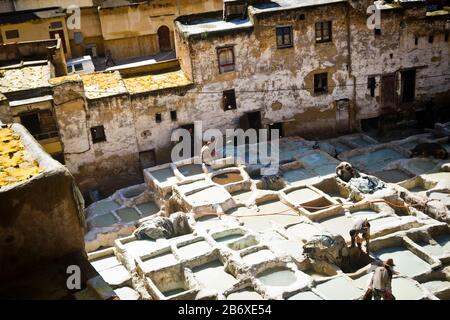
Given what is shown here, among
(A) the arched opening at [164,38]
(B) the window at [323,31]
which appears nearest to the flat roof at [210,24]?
(B) the window at [323,31]

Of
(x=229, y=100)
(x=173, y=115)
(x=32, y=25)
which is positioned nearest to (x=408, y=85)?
(x=229, y=100)

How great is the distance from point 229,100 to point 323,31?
6.25 m

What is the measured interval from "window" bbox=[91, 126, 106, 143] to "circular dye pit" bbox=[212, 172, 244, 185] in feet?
20.5

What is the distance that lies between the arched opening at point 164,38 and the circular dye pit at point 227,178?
69.7ft

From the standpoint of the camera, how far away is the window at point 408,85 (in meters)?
30.2

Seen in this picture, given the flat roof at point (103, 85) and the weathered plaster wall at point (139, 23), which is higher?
the weathered plaster wall at point (139, 23)

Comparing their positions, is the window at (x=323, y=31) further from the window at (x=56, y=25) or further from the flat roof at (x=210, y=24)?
the window at (x=56, y=25)

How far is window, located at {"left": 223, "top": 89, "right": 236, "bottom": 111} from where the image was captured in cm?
2798

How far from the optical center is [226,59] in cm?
2744

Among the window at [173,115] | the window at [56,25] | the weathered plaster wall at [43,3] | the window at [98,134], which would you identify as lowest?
the window at [98,134]

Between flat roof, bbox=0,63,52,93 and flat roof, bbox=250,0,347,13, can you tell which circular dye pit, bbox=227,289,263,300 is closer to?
flat roof, bbox=0,63,52,93

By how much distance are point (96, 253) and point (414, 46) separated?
20.5m

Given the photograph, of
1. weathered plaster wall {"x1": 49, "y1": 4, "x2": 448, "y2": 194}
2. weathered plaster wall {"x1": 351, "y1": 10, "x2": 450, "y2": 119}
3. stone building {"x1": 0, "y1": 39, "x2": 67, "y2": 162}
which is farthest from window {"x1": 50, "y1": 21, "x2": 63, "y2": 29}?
weathered plaster wall {"x1": 351, "y1": 10, "x2": 450, "y2": 119}
